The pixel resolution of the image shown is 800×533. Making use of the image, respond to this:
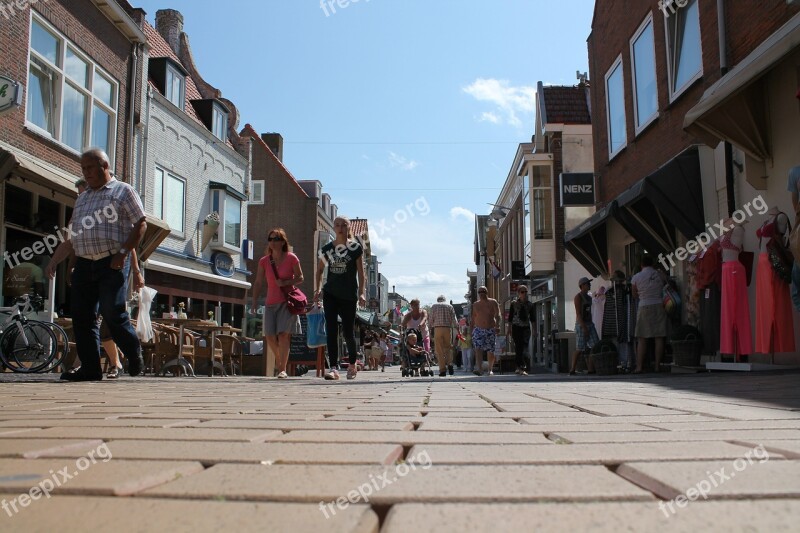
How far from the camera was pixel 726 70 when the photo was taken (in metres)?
9.23

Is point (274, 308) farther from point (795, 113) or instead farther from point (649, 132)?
point (649, 132)

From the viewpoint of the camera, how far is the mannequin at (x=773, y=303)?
278 inches

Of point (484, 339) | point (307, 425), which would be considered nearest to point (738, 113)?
point (484, 339)

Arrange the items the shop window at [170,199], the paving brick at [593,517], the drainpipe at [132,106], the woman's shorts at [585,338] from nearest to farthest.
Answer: the paving brick at [593,517] < the woman's shorts at [585,338] < the drainpipe at [132,106] < the shop window at [170,199]

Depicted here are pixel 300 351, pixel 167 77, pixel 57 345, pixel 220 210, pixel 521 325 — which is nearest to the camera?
pixel 57 345

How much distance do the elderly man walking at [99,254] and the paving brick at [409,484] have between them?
183 inches

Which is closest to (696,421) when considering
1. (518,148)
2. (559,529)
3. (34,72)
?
(559,529)

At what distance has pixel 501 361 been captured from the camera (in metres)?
19.7

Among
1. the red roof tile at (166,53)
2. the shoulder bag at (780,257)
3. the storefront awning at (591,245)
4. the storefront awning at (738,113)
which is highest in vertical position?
the red roof tile at (166,53)

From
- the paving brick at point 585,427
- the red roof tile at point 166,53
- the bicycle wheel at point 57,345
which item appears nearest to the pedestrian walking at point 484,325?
the bicycle wheel at point 57,345

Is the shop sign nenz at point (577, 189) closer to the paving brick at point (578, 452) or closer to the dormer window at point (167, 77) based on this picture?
the dormer window at point (167, 77)

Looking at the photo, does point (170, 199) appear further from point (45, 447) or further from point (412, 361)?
point (45, 447)

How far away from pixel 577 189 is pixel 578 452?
14.0m

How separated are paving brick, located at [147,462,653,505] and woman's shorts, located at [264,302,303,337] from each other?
6297 millimetres
